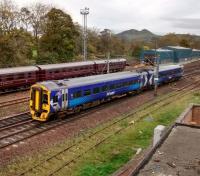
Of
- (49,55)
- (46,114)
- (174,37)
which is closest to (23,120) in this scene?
(46,114)

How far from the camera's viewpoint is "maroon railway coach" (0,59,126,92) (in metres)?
33.7

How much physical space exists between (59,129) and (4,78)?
12.9 metres

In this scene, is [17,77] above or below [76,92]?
above

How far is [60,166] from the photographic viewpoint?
16297 mm

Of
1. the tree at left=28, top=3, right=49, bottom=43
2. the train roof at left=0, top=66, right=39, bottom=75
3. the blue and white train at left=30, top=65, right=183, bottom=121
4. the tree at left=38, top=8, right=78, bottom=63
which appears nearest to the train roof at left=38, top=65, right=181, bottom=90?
the blue and white train at left=30, top=65, right=183, bottom=121

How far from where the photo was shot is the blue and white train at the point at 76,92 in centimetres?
2341

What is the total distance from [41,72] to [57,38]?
19239 millimetres

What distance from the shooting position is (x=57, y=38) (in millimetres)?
56219

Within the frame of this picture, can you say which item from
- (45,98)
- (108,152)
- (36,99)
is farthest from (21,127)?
(108,152)

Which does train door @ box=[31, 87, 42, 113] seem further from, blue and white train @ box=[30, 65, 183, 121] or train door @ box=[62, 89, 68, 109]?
train door @ box=[62, 89, 68, 109]

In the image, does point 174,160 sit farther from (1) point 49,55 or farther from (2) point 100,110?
(1) point 49,55

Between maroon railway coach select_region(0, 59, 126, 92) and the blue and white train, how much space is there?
920 centimetres

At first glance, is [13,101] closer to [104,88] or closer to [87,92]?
[87,92]

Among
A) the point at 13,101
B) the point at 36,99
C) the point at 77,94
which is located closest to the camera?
the point at 36,99
